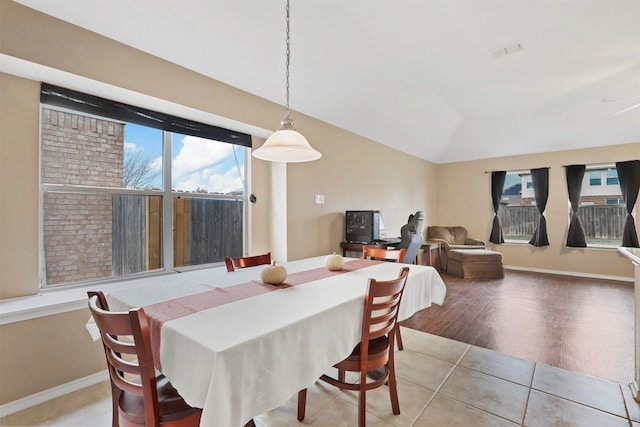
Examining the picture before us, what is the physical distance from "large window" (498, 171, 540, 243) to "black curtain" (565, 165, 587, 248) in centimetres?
57

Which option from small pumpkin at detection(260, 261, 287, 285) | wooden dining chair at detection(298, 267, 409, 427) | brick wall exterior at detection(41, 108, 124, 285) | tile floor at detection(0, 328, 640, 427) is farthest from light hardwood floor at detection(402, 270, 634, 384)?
brick wall exterior at detection(41, 108, 124, 285)

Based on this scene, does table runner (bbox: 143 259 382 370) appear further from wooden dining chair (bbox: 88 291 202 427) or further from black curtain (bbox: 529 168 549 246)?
black curtain (bbox: 529 168 549 246)

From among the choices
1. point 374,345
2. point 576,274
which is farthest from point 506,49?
point 576,274

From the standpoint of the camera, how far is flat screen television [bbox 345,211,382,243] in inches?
150

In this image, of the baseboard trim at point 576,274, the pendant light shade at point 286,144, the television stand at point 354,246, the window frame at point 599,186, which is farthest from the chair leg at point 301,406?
the window frame at point 599,186

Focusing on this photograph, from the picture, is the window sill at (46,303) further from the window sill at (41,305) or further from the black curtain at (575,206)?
the black curtain at (575,206)

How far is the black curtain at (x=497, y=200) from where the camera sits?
242 inches

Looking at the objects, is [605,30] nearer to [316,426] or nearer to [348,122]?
[348,122]

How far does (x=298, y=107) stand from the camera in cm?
339

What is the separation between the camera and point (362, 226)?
3.90 m

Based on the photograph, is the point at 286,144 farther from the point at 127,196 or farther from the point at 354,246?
the point at 354,246

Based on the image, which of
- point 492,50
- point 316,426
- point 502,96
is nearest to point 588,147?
point 502,96

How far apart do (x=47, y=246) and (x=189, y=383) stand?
194cm

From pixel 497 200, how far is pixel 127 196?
6.76m
